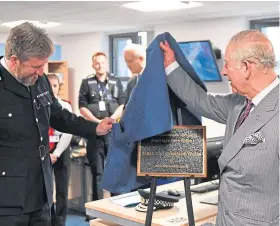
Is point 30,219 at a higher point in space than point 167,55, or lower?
lower

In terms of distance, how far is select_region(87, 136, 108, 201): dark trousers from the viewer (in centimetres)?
479

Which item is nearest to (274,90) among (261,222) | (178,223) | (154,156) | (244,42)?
(244,42)

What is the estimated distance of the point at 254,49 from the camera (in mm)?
1571

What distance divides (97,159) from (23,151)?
2867 mm

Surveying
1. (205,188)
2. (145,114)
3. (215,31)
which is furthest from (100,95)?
(145,114)

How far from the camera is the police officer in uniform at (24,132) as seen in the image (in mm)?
1895

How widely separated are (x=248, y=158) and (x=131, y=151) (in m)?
0.65

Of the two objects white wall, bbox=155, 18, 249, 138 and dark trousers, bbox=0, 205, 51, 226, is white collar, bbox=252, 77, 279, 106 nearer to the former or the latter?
dark trousers, bbox=0, 205, 51, 226

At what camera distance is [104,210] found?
2332 millimetres

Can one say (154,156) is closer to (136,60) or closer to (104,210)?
(104,210)

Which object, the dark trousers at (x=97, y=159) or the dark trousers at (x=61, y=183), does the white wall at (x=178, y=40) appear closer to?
the dark trousers at (x=97, y=159)

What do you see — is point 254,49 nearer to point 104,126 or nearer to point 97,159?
point 104,126

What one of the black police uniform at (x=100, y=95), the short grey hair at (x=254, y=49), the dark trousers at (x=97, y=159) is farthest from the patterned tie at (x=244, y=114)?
the black police uniform at (x=100, y=95)

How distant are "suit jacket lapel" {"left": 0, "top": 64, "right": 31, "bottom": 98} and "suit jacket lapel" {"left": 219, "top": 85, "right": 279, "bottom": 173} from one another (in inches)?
38.3
